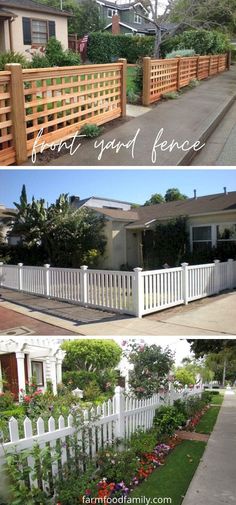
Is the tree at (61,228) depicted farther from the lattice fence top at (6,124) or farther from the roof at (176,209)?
the lattice fence top at (6,124)

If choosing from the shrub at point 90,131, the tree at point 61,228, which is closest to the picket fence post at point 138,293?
the tree at point 61,228

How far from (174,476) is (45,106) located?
3.78m

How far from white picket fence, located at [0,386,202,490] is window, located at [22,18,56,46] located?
9.98ft

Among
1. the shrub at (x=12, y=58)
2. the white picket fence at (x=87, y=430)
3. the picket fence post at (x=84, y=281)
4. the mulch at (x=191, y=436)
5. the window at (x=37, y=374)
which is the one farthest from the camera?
the mulch at (x=191, y=436)

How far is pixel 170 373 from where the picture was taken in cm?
702

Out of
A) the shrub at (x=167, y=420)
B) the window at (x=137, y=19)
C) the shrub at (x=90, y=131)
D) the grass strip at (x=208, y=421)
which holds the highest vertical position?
the window at (x=137, y=19)

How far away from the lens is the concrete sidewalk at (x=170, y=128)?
274 centimetres

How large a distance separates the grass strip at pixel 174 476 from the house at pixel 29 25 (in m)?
3.96

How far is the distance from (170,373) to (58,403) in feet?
9.76

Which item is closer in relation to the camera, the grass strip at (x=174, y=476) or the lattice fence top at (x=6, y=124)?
the lattice fence top at (x=6, y=124)

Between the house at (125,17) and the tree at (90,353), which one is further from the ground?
the house at (125,17)

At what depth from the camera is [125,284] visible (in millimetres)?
2768

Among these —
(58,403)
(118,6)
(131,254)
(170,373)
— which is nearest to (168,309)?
(131,254)

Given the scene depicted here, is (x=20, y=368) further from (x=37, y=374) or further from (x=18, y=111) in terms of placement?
(x=18, y=111)
